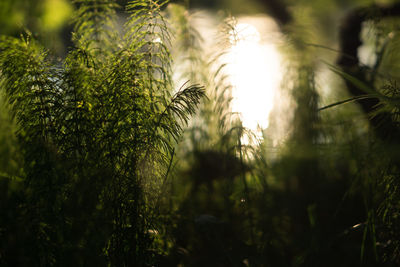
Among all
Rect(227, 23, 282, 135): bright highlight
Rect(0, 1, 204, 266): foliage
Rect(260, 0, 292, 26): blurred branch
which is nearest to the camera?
Rect(0, 1, 204, 266): foliage

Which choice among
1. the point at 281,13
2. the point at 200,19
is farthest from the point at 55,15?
the point at 281,13

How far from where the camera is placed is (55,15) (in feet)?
3.00

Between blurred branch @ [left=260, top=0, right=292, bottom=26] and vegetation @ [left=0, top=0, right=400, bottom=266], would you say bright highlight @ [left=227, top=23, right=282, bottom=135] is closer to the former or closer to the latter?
vegetation @ [left=0, top=0, right=400, bottom=266]

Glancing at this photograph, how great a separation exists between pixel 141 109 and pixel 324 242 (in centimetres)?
106

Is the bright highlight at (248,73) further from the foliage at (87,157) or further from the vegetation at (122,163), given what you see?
the foliage at (87,157)

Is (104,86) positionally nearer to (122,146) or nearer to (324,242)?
(122,146)

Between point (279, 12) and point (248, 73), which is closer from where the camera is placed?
point (248, 73)

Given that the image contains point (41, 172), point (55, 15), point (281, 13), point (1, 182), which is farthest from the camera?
point (281, 13)

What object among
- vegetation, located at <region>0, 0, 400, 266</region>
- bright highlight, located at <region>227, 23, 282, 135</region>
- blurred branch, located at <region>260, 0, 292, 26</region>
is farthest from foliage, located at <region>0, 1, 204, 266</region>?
blurred branch, located at <region>260, 0, 292, 26</region>

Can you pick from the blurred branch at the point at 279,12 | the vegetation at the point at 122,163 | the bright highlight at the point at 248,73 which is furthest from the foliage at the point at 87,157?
the blurred branch at the point at 279,12

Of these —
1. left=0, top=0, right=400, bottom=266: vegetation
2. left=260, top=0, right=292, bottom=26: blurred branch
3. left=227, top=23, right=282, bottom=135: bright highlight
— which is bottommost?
left=0, top=0, right=400, bottom=266: vegetation

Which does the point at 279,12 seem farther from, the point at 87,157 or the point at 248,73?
the point at 87,157

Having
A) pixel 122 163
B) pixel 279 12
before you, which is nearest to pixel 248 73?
pixel 122 163

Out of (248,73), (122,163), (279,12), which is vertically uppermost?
(279,12)
